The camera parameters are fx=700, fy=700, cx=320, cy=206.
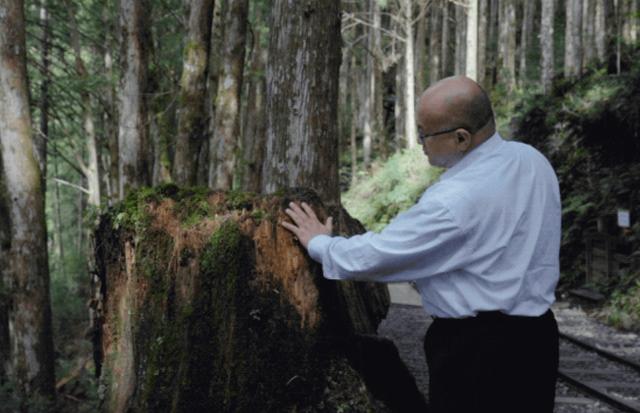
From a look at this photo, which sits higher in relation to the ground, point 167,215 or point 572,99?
point 572,99

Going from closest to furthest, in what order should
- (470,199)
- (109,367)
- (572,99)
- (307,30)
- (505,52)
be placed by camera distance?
(470,199)
(109,367)
(307,30)
(572,99)
(505,52)

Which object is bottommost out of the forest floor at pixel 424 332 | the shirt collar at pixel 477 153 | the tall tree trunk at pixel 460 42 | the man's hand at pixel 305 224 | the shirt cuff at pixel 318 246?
the forest floor at pixel 424 332

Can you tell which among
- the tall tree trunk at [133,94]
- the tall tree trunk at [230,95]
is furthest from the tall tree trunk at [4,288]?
the tall tree trunk at [230,95]

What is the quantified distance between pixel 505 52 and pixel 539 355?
29.3 meters

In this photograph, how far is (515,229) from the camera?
9.11ft

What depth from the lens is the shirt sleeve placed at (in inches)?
107

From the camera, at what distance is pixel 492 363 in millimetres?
2848

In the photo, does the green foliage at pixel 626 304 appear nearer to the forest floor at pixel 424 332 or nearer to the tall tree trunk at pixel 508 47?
the forest floor at pixel 424 332

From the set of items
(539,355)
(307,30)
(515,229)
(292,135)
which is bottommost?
(539,355)

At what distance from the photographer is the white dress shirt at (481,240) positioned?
8.94 feet

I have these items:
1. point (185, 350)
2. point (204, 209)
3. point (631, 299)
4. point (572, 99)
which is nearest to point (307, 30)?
point (204, 209)

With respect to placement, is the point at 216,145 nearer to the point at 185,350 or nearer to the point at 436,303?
the point at 185,350

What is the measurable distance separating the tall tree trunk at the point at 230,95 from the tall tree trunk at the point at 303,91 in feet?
18.2

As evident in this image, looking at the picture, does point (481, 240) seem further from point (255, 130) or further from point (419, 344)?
point (255, 130)
